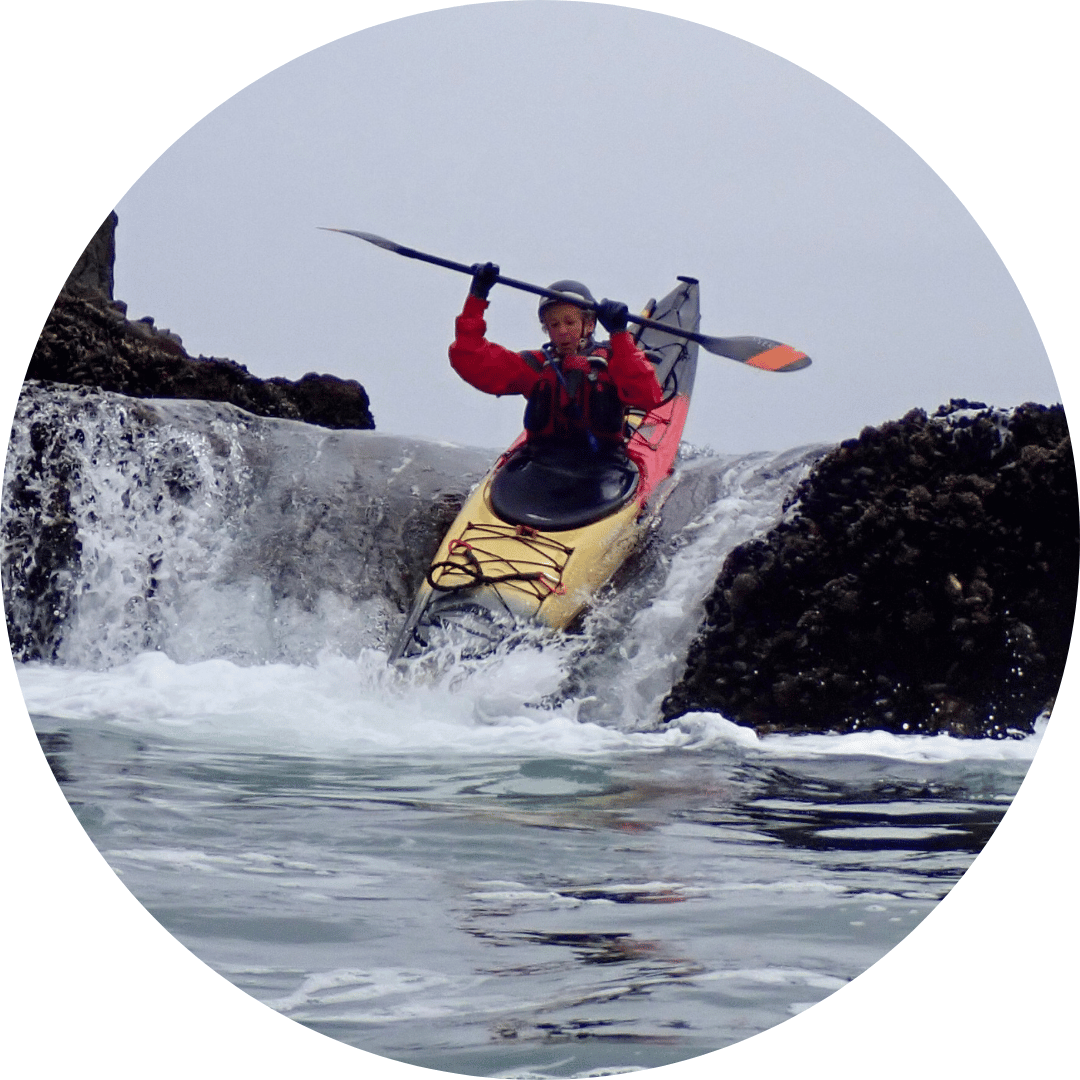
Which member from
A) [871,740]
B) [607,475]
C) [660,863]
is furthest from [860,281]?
[660,863]

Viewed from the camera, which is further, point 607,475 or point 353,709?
point 607,475

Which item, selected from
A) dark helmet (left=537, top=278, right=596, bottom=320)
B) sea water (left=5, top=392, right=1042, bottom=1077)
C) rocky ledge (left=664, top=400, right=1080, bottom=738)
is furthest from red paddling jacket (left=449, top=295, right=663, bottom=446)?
rocky ledge (left=664, top=400, right=1080, bottom=738)

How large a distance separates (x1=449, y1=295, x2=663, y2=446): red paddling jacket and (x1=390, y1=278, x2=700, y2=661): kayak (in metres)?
0.05

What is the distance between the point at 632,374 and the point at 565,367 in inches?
8.5

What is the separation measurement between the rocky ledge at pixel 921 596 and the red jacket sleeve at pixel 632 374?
19.9 inches

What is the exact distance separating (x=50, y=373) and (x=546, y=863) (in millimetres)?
2060

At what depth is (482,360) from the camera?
11.5 feet

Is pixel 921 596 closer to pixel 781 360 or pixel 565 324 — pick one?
pixel 781 360

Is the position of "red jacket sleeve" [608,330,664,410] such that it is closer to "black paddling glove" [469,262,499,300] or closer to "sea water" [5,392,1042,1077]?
"sea water" [5,392,1042,1077]

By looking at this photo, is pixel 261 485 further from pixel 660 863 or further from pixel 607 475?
pixel 660 863

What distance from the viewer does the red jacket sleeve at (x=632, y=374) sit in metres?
3.58

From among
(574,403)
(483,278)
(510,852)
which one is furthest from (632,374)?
(510,852)

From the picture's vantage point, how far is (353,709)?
3514mm

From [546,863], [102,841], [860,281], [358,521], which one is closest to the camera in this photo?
[546,863]
